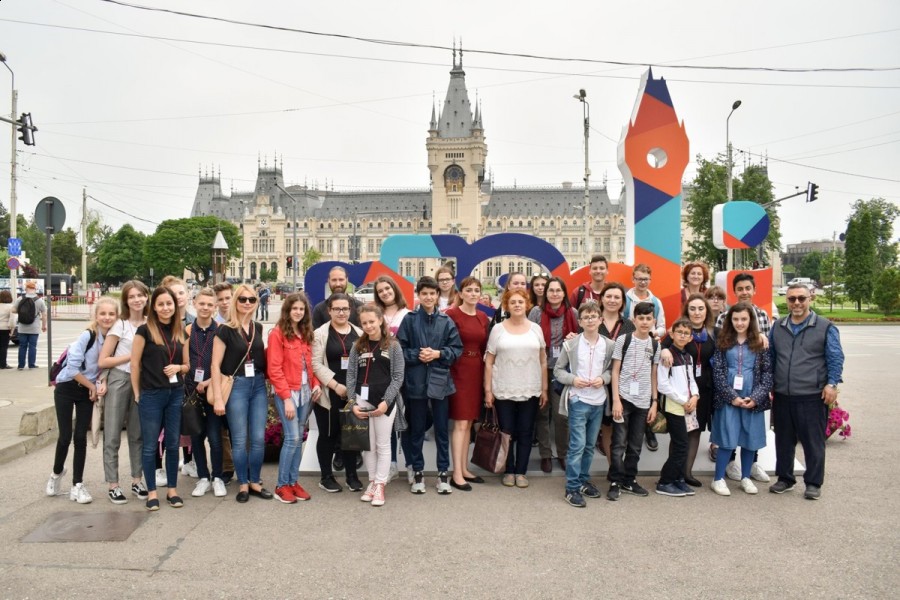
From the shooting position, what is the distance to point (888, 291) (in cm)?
3297

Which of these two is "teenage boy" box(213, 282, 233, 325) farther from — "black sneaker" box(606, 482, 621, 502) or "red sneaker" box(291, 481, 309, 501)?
"black sneaker" box(606, 482, 621, 502)

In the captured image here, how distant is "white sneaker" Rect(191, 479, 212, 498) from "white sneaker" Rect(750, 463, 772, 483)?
198 inches

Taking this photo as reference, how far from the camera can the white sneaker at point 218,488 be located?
5.80 meters

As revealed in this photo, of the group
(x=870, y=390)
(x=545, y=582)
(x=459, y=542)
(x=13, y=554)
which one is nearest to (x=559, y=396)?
(x=459, y=542)

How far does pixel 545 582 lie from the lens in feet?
13.4

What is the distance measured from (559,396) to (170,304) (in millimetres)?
3573

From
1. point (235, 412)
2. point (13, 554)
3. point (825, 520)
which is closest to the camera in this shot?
point (13, 554)

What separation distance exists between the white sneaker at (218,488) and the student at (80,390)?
0.99m

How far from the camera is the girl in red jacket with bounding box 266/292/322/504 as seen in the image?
5648mm

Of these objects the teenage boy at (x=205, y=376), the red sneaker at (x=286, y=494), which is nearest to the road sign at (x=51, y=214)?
the teenage boy at (x=205, y=376)

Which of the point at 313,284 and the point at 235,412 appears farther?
the point at 313,284

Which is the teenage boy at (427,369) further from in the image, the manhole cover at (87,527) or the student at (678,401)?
the manhole cover at (87,527)

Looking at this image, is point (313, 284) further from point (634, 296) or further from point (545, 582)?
point (545, 582)

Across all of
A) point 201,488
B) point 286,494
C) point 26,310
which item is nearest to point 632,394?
point 286,494
